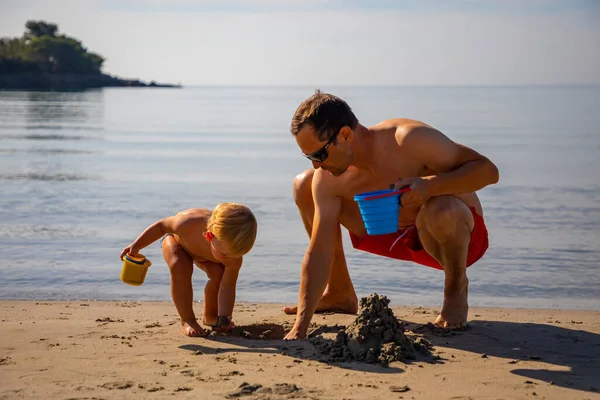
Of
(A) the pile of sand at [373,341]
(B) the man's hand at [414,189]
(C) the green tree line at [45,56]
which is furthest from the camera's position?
(C) the green tree line at [45,56]

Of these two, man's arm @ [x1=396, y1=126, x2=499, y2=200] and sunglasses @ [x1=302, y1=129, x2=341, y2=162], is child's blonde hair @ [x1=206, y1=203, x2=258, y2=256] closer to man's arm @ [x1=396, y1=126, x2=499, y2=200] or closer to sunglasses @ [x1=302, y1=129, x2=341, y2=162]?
sunglasses @ [x1=302, y1=129, x2=341, y2=162]

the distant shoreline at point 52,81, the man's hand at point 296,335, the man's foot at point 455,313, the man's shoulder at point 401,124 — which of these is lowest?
the man's hand at point 296,335

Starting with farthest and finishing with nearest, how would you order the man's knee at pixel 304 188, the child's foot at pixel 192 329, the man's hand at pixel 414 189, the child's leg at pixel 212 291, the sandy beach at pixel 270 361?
the man's knee at pixel 304 188 < the child's leg at pixel 212 291 < the child's foot at pixel 192 329 < the man's hand at pixel 414 189 < the sandy beach at pixel 270 361

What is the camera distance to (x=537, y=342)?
4.41 m

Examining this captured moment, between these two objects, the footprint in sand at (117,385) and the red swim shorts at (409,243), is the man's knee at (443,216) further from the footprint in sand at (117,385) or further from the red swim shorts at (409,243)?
the footprint in sand at (117,385)

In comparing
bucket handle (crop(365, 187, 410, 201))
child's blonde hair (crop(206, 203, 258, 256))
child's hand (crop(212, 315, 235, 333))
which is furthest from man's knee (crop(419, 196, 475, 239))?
child's hand (crop(212, 315, 235, 333))

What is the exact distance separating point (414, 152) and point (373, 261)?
2899 millimetres

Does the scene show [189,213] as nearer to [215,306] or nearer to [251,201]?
[215,306]

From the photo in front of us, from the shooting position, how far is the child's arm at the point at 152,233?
185 inches

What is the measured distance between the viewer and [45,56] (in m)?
96.1

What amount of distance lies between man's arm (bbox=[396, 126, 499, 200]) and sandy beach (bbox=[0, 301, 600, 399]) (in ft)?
2.81

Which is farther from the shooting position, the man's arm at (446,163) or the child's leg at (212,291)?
the child's leg at (212,291)

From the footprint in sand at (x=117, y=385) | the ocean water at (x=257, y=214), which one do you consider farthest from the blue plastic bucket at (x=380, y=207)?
the ocean water at (x=257, y=214)

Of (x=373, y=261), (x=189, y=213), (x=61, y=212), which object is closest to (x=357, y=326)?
(x=189, y=213)
